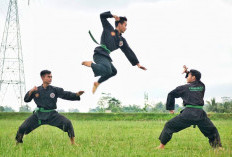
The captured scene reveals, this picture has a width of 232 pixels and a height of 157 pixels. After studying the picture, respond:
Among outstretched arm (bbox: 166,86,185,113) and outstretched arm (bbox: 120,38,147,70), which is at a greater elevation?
outstretched arm (bbox: 120,38,147,70)

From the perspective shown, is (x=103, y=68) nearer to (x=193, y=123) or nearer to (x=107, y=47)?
(x=107, y=47)

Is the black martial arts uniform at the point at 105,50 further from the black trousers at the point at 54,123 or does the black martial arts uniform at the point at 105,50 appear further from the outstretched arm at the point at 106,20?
the black trousers at the point at 54,123

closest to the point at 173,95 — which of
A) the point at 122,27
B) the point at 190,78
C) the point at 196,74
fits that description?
the point at 190,78

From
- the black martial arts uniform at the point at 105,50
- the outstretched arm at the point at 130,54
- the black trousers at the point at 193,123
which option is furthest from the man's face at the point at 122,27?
the black trousers at the point at 193,123

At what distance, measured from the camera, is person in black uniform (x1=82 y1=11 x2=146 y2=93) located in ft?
19.7

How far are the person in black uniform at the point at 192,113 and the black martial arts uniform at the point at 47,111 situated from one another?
2.46m

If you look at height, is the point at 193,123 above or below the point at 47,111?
below

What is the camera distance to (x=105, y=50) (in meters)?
6.28

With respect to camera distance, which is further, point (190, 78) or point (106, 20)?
point (190, 78)

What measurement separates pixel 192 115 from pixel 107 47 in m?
2.58

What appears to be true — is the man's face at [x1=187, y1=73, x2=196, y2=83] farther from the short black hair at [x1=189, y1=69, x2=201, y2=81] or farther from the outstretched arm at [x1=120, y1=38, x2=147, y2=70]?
the outstretched arm at [x1=120, y1=38, x2=147, y2=70]

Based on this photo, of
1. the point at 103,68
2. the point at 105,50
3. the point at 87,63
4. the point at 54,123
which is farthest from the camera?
the point at 54,123

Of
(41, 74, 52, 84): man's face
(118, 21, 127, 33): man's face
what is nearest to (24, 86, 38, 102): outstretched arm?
(41, 74, 52, 84): man's face

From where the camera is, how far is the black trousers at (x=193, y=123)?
700 centimetres
